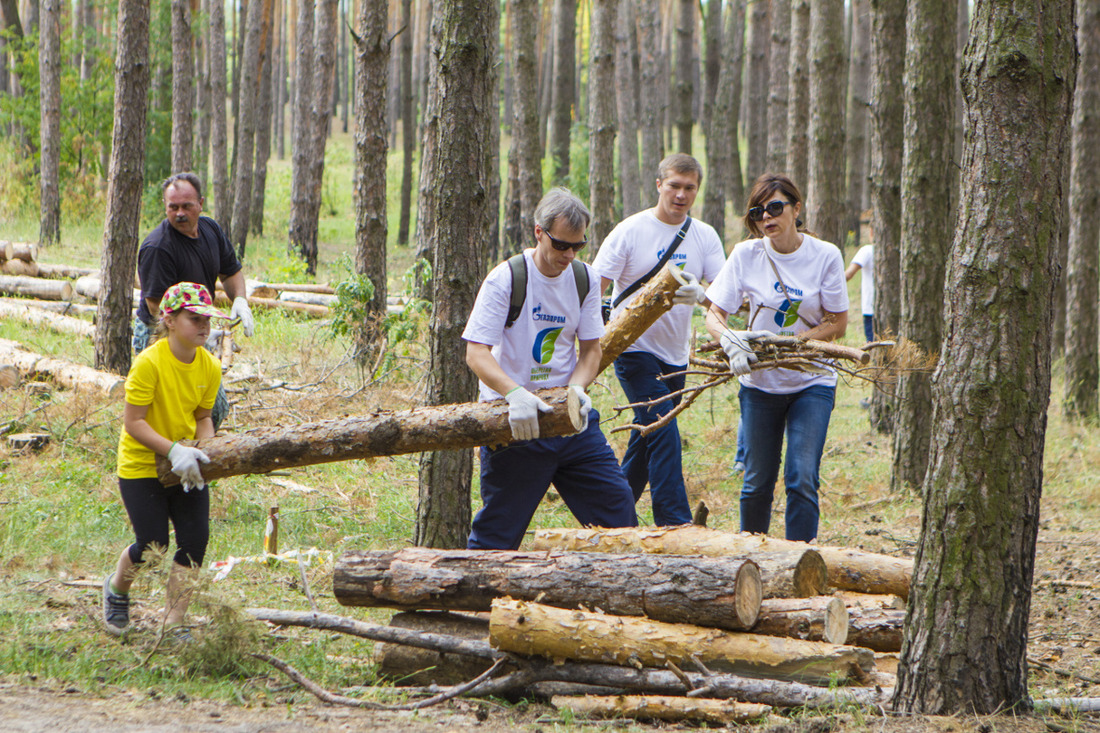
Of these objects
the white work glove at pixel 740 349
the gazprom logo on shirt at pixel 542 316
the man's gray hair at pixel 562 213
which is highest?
the man's gray hair at pixel 562 213

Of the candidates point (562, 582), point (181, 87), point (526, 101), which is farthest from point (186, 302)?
point (181, 87)

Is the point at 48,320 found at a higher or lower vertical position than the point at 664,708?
higher

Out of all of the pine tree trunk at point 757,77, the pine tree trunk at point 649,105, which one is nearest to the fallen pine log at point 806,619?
the pine tree trunk at point 757,77

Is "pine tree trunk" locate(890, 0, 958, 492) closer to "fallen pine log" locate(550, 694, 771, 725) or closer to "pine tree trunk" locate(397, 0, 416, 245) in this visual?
"fallen pine log" locate(550, 694, 771, 725)

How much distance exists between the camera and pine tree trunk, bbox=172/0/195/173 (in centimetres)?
1584

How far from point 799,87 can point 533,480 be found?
26.0 feet

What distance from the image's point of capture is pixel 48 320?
11164 mm

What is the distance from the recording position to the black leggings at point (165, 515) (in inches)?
169

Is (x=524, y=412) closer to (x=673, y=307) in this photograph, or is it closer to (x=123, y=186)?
(x=673, y=307)

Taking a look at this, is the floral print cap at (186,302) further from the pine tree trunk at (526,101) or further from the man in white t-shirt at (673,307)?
the pine tree trunk at (526,101)

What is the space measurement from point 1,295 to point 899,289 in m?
11.6

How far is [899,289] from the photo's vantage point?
28.3 ft

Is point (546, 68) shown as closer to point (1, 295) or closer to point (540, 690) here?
point (1, 295)

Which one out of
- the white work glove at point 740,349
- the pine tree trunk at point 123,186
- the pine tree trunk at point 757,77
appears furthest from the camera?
the pine tree trunk at point 757,77
